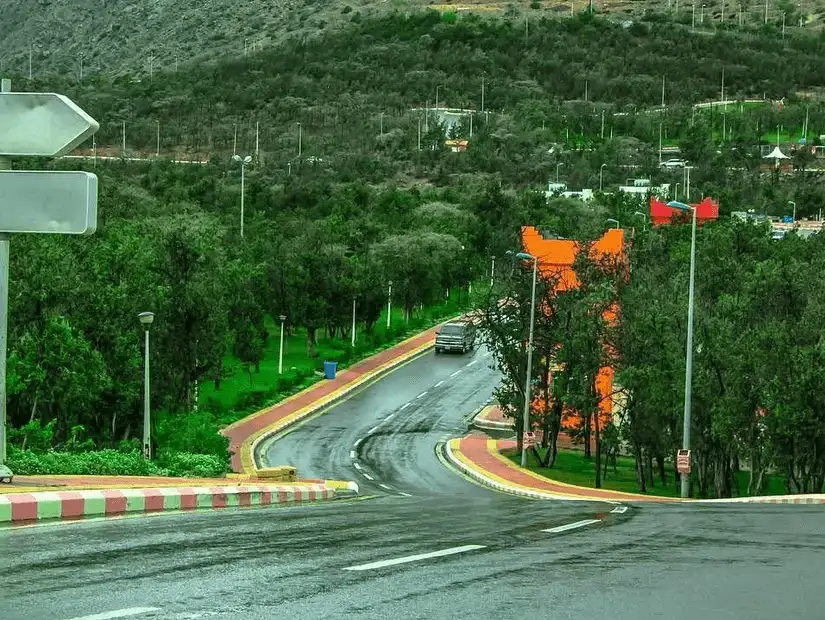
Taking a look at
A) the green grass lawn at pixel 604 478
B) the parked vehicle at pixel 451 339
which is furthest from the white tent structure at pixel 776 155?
the green grass lawn at pixel 604 478

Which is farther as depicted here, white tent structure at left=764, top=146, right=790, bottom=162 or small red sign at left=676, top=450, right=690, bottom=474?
white tent structure at left=764, top=146, right=790, bottom=162

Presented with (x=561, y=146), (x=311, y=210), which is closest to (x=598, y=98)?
(x=561, y=146)

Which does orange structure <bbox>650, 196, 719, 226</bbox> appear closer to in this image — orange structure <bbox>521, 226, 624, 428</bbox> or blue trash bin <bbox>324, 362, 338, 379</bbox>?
orange structure <bbox>521, 226, 624, 428</bbox>

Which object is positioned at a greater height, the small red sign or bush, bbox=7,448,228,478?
bush, bbox=7,448,228,478

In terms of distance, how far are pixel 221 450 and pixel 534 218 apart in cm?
6863

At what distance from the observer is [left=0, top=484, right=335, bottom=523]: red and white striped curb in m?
11.9

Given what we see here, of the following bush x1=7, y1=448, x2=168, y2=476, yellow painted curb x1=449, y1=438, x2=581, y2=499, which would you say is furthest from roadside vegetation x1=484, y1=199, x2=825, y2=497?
bush x1=7, y1=448, x2=168, y2=476

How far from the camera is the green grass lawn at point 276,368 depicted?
5838cm

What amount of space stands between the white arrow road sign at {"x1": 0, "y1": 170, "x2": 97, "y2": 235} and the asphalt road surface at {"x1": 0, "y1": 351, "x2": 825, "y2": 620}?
2812mm

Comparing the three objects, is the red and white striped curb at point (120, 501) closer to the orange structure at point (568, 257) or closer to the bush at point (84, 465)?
the bush at point (84, 465)

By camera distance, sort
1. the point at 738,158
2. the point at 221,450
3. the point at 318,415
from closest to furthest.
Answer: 1. the point at 221,450
2. the point at 318,415
3. the point at 738,158

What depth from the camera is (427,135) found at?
15462 cm

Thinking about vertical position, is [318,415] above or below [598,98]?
below

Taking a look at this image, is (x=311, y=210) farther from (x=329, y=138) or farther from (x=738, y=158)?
(x=738, y=158)
